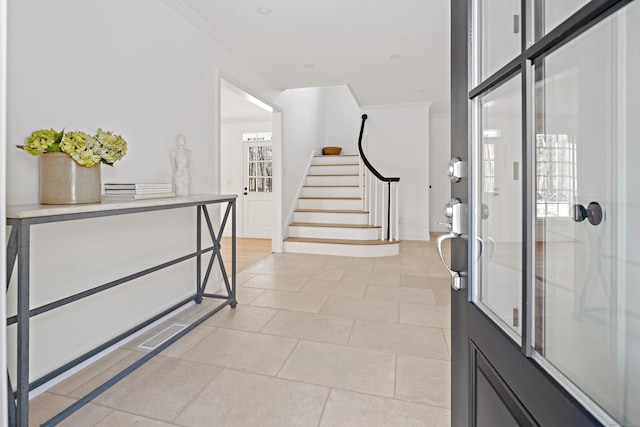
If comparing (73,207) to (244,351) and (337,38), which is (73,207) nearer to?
(244,351)

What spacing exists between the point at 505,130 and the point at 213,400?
5.33ft

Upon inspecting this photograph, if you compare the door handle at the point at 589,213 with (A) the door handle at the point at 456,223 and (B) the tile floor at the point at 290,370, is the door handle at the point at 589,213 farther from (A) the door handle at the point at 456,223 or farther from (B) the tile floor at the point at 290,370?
(B) the tile floor at the point at 290,370

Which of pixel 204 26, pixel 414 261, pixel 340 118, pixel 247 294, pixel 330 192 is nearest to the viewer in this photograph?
pixel 204 26

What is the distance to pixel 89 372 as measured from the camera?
1844 mm

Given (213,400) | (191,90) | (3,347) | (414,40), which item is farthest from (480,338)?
(414,40)

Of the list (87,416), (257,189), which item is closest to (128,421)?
(87,416)

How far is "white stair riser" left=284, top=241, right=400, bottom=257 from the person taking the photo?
4.80 m

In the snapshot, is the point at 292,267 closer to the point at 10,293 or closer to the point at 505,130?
the point at 10,293

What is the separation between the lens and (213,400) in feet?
5.22

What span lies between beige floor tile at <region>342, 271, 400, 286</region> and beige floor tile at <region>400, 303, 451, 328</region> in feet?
2.18

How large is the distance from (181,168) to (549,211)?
240 centimetres

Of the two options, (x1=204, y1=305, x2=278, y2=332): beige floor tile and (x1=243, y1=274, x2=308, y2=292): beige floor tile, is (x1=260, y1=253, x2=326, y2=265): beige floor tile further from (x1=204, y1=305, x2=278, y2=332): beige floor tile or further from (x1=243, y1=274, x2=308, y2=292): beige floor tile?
(x1=204, y1=305, x2=278, y2=332): beige floor tile

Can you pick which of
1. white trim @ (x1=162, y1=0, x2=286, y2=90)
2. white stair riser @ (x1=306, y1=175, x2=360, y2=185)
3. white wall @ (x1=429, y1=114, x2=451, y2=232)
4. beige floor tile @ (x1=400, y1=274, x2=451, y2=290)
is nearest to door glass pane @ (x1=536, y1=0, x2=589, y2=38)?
white trim @ (x1=162, y1=0, x2=286, y2=90)

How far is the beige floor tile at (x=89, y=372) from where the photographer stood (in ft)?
5.54
